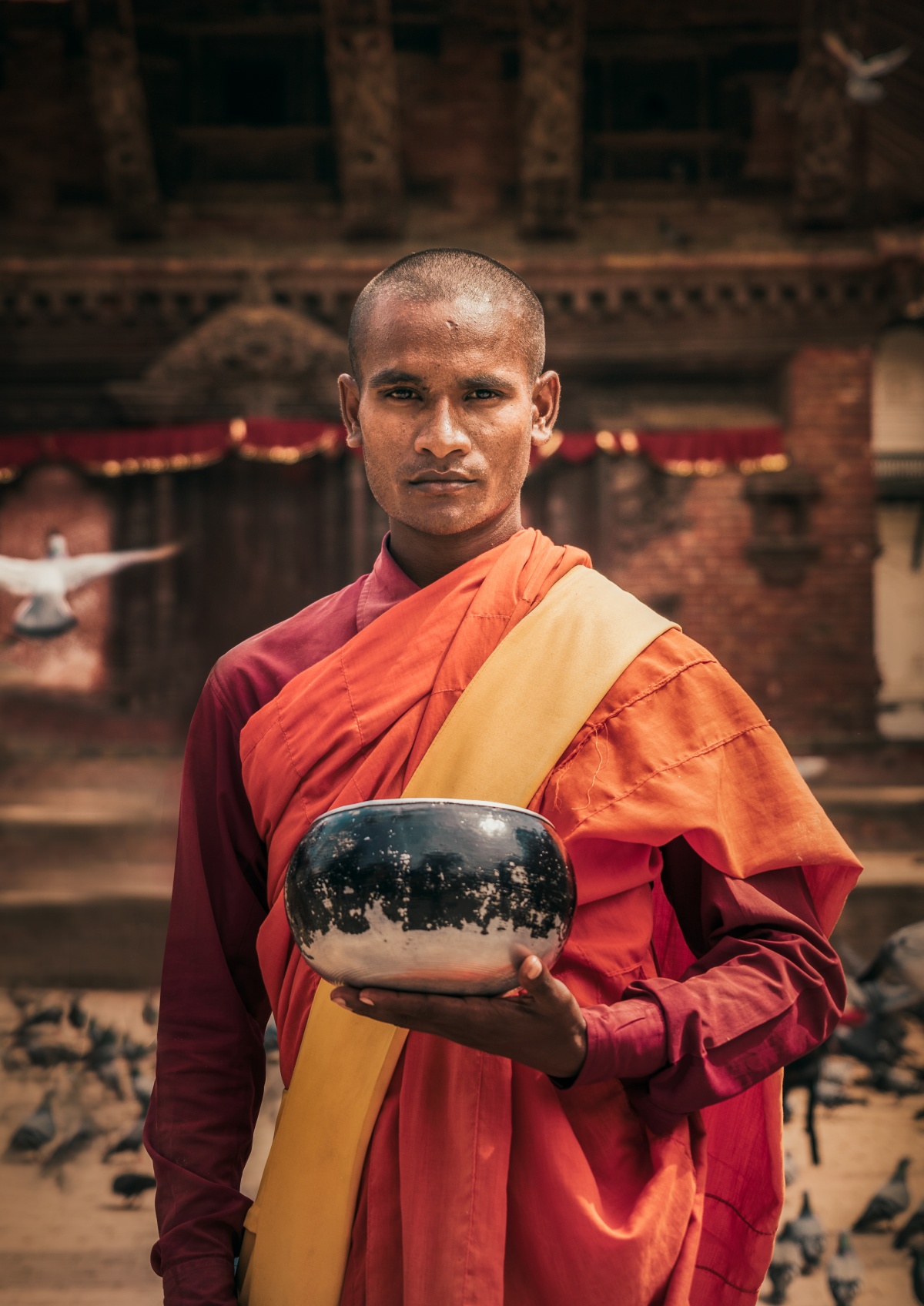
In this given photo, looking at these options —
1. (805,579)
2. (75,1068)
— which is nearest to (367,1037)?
(75,1068)

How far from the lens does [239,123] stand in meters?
7.24

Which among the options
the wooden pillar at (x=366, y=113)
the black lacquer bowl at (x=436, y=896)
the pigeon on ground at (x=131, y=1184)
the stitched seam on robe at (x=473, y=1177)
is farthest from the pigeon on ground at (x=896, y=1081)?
the wooden pillar at (x=366, y=113)

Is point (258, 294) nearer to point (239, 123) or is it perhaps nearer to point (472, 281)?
point (239, 123)

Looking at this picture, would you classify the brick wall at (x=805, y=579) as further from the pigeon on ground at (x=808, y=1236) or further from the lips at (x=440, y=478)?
the lips at (x=440, y=478)

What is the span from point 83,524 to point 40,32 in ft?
9.63

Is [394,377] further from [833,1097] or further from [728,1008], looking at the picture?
[833,1097]

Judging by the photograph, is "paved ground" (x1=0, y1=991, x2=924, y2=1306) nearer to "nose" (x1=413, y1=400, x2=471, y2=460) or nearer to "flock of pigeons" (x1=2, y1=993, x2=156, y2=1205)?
"flock of pigeons" (x1=2, y1=993, x2=156, y2=1205)

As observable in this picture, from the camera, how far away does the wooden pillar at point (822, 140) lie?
22.1 feet

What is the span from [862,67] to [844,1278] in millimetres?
5843

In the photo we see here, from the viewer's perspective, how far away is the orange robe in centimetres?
118

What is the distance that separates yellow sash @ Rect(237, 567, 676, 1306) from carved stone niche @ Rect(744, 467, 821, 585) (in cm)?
575

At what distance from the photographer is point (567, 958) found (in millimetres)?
1249

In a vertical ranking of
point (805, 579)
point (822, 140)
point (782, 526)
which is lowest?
point (805, 579)

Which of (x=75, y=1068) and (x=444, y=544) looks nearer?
(x=444, y=544)
